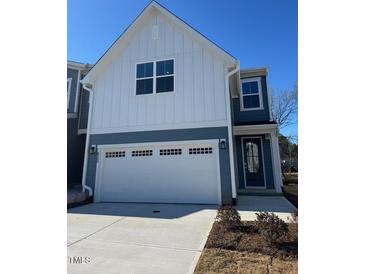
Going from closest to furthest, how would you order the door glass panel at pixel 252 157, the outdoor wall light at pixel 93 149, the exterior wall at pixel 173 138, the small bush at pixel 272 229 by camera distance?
the small bush at pixel 272 229, the exterior wall at pixel 173 138, the outdoor wall light at pixel 93 149, the door glass panel at pixel 252 157

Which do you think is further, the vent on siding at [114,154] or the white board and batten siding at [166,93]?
the vent on siding at [114,154]

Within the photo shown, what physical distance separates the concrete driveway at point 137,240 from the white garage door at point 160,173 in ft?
4.67

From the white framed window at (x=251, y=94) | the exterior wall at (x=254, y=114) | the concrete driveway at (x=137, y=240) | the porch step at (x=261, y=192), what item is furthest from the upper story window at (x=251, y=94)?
the concrete driveway at (x=137, y=240)

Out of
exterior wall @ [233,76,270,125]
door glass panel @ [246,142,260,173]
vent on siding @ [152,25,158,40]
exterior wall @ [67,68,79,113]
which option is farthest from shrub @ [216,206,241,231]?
exterior wall @ [67,68,79,113]

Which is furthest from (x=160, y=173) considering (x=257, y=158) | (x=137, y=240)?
(x=257, y=158)

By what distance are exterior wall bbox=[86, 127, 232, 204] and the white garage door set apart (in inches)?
7.8

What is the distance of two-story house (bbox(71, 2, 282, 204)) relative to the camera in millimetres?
8172

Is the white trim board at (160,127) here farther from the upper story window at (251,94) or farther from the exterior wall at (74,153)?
the upper story window at (251,94)

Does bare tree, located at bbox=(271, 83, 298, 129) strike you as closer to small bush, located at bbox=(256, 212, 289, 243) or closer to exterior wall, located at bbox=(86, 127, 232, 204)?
exterior wall, located at bbox=(86, 127, 232, 204)

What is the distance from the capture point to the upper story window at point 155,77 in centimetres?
902

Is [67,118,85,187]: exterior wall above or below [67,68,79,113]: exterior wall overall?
below

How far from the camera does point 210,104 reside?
8.35 m
